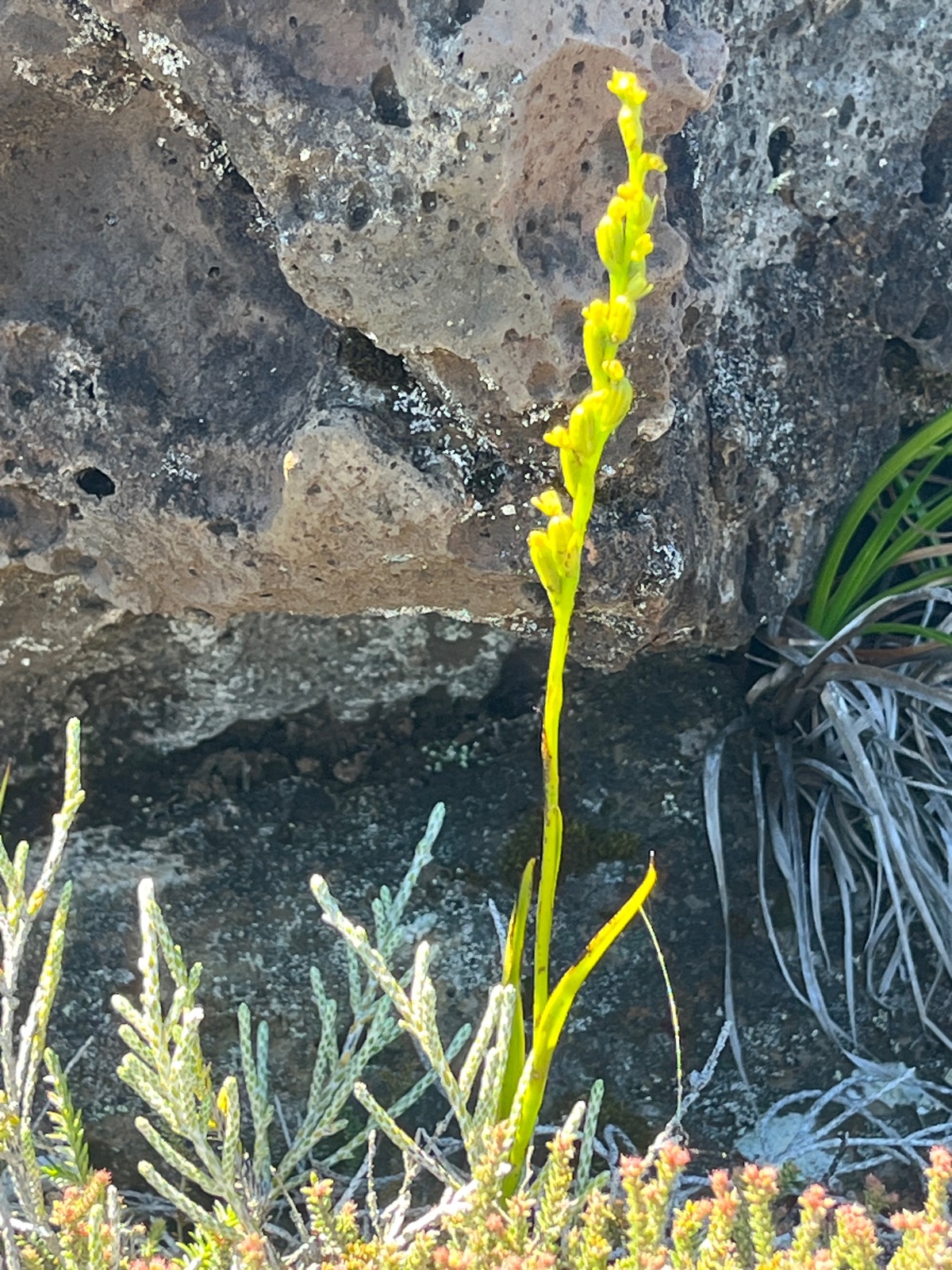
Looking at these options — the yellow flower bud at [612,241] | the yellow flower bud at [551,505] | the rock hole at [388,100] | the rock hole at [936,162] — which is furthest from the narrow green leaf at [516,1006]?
the rock hole at [936,162]

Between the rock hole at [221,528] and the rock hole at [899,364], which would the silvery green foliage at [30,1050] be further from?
the rock hole at [899,364]

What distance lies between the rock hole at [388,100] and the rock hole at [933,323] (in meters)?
0.92

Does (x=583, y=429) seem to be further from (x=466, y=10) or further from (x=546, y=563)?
(x=466, y=10)

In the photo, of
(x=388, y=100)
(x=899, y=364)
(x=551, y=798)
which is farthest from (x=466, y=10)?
(x=899, y=364)

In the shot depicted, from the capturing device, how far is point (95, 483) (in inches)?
63.9

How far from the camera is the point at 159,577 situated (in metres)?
1.66

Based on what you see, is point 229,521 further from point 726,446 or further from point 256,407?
point 726,446

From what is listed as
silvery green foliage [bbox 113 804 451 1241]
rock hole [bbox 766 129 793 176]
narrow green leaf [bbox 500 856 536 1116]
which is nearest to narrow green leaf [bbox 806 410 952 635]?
rock hole [bbox 766 129 793 176]

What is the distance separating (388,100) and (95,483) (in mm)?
609

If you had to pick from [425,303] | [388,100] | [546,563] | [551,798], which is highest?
[388,100]

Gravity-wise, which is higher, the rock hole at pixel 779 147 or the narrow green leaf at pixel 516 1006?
the rock hole at pixel 779 147

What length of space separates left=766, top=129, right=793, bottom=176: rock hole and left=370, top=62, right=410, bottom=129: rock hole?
0.64 m

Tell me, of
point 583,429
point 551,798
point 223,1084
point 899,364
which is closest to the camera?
point 583,429

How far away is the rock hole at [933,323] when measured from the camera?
1.89 meters
